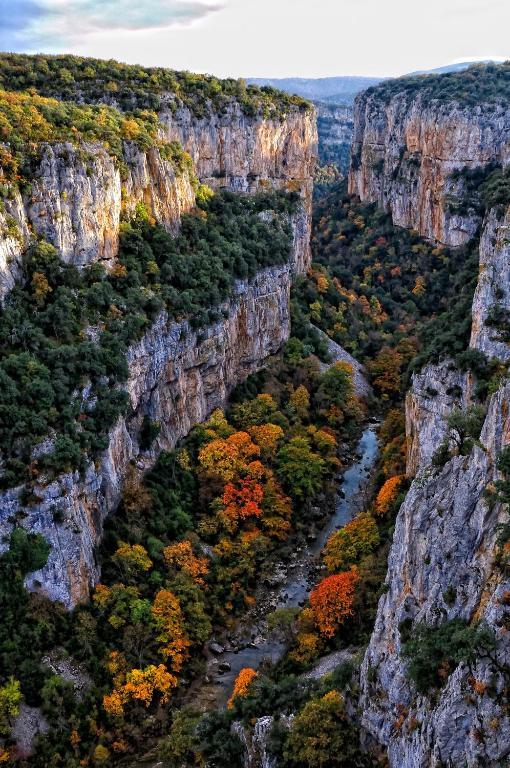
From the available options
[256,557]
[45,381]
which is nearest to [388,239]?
[256,557]

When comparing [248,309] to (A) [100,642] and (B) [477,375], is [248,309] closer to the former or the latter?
(B) [477,375]

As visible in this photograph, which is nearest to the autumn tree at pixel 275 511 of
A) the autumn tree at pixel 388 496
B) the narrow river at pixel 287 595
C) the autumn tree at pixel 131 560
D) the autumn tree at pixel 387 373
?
the narrow river at pixel 287 595

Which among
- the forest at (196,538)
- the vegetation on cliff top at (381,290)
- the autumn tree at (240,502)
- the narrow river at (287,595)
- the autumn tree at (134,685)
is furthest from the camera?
the vegetation on cliff top at (381,290)

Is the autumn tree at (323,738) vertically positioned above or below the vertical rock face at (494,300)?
below

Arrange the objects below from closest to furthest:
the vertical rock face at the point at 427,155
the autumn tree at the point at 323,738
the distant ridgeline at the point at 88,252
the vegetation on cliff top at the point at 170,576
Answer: the autumn tree at the point at 323,738 < the vegetation on cliff top at the point at 170,576 < the distant ridgeline at the point at 88,252 < the vertical rock face at the point at 427,155

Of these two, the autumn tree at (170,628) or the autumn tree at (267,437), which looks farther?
the autumn tree at (267,437)

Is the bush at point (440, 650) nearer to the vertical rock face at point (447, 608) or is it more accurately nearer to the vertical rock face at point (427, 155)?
the vertical rock face at point (447, 608)

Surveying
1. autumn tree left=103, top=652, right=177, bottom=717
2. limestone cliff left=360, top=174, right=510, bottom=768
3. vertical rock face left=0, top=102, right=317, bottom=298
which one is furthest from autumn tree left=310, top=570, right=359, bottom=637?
vertical rock face left=0, top=102, right=317, bottom=298
